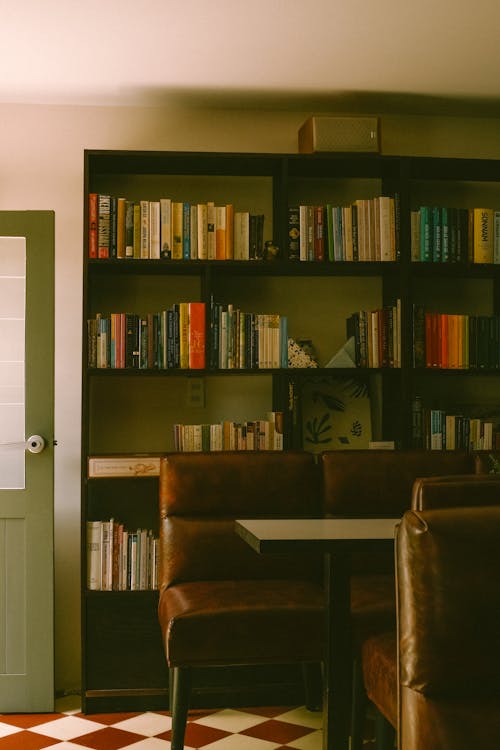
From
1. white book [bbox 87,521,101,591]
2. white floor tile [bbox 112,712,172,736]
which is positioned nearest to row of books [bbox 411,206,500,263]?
white book [bbox 87,521,101,591]

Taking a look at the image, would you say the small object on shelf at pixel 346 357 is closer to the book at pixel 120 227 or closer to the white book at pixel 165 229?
the white book at pixel 165 229

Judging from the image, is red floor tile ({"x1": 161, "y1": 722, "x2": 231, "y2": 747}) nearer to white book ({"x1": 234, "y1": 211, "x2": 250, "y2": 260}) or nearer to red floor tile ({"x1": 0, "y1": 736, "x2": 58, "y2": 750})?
Answer: red floor tile ({"x1": 0, "y1": 736, "x2": 58, "y2": 750})

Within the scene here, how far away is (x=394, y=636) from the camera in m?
2.32

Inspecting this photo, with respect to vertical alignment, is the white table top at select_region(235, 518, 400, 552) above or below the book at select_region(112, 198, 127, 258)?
below

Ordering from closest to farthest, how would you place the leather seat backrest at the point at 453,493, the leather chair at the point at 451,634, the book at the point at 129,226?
1. the leather chair at the point at 451,634
2. the leather seat backrest at the point at 453,493
3. the book at the point at 129,226

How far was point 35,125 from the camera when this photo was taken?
417cm

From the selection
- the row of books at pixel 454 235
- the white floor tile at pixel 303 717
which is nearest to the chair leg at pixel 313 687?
the white floor tile at pixel 303 717

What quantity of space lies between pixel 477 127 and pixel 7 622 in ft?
10.4

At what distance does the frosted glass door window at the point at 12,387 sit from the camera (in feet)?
12.3

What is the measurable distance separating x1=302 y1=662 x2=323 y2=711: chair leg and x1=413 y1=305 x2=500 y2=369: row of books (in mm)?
1393

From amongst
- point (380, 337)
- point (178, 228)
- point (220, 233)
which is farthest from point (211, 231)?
point (380, 337)

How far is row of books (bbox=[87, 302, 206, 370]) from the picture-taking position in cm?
380

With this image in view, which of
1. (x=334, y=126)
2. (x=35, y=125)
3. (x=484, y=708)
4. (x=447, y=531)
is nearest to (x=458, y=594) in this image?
(x=447, y=531)

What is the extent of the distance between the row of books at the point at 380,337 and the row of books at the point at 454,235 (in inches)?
11.3
